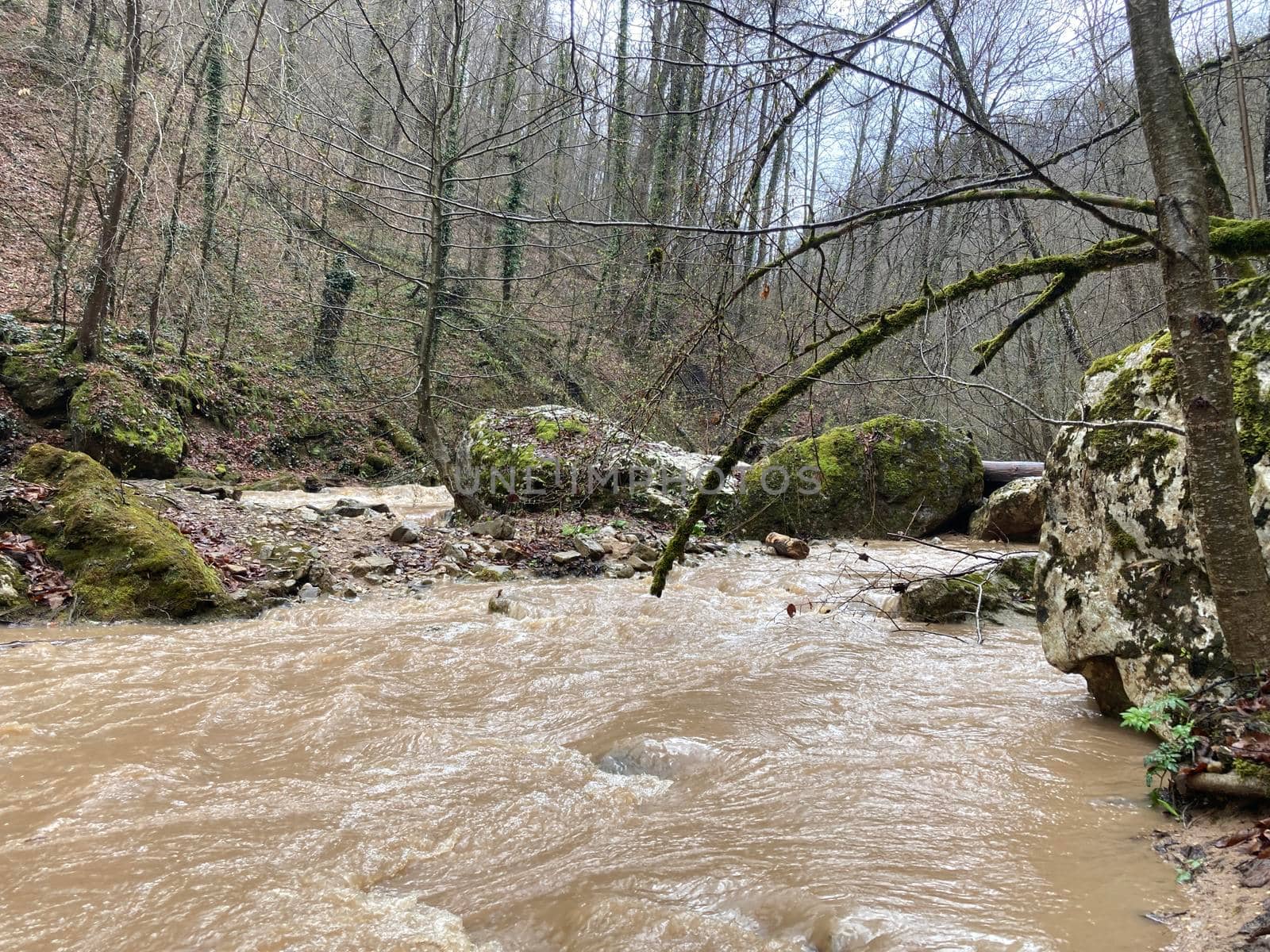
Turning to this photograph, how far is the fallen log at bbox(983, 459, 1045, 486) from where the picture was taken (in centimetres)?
1054

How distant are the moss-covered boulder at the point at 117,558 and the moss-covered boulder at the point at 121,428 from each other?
12.7ft

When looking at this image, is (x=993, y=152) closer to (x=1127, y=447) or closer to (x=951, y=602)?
(x=1127, y=447)

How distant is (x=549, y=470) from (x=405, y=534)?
231 centimetres

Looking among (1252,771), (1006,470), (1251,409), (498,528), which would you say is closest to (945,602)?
(1251,409)

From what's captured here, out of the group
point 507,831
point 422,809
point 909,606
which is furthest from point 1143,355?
point 422,809

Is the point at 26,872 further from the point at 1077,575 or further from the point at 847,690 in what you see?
the point at 1077,575

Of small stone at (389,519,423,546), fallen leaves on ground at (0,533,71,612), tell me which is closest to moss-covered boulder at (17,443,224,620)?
fallen leaves on ground at (0,533,71,612)

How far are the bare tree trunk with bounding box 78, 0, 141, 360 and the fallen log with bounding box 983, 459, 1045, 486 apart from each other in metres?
12.5

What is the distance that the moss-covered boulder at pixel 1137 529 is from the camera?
106 inches

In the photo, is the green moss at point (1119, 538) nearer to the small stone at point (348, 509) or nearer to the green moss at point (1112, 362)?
the green moss at point (1112, 362)

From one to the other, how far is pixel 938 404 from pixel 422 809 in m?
10.8

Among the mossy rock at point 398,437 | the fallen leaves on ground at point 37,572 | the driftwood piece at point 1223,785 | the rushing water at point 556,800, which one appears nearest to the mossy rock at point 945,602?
the rushing water at point 556,800

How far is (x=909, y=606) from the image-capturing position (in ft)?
18.6

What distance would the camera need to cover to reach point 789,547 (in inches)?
348
